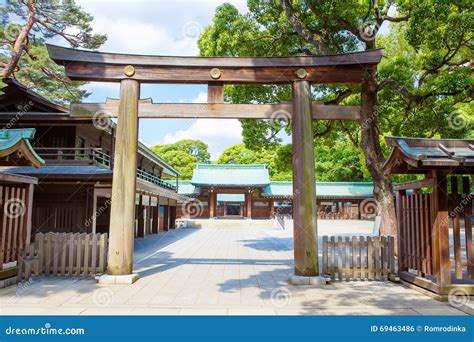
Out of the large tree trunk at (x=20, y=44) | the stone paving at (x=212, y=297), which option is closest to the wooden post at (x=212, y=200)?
the large tree trunk at (x=20, y=44)

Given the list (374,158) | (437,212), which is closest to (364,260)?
(437,212)

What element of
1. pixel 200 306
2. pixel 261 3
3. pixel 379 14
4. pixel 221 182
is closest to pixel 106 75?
pixel 200 306

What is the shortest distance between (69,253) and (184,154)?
165ft

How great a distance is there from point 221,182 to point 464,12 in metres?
32.5

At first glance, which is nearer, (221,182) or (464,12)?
(464,12)

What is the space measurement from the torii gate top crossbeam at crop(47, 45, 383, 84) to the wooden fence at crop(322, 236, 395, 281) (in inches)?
161

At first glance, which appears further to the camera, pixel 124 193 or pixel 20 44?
pixel 20 44

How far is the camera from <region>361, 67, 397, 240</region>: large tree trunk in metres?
11.6

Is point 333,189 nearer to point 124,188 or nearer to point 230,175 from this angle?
point 230,175

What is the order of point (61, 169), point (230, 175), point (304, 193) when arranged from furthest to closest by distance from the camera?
point (230, 175) < point (61, 169) < point (304, 193)

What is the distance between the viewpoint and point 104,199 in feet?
53.3

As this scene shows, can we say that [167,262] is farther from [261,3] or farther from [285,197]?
[285,197]

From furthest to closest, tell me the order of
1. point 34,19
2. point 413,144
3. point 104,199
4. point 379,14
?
point 34,19 < point 104,199 < point 379,14 < point 413,144

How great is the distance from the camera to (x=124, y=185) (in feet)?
26.2
